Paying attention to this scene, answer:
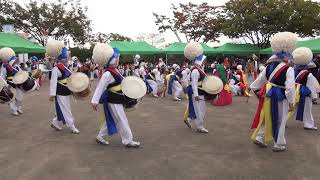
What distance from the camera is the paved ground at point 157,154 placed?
564cm

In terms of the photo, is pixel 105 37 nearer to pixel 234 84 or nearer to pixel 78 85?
pixel 234 84

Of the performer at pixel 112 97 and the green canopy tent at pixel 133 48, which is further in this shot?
the green canopy tent at pixel 133 48

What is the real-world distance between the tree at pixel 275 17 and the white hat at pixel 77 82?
26.9 meters

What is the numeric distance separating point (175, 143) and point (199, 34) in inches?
1407

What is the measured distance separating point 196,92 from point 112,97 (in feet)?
6.30

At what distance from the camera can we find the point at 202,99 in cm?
849

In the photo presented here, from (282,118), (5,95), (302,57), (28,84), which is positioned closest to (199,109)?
(282,118)

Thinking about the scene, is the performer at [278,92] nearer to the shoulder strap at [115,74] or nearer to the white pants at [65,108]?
the shoulder strap at [115,74]

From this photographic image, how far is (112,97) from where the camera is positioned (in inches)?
276

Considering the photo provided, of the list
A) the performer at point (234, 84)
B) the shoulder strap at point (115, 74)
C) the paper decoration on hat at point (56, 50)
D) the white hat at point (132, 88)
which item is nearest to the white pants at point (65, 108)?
the paper decoration on hat at point (56, 50)

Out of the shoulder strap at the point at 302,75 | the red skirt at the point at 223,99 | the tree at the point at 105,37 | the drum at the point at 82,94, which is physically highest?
the tree at the point at 105,37

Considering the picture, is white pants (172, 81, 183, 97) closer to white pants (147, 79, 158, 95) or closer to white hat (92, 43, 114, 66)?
white pants (147, 79, 158, 95)

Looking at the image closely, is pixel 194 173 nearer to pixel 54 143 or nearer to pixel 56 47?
pixel 54 143

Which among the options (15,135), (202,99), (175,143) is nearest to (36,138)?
(15,135)
